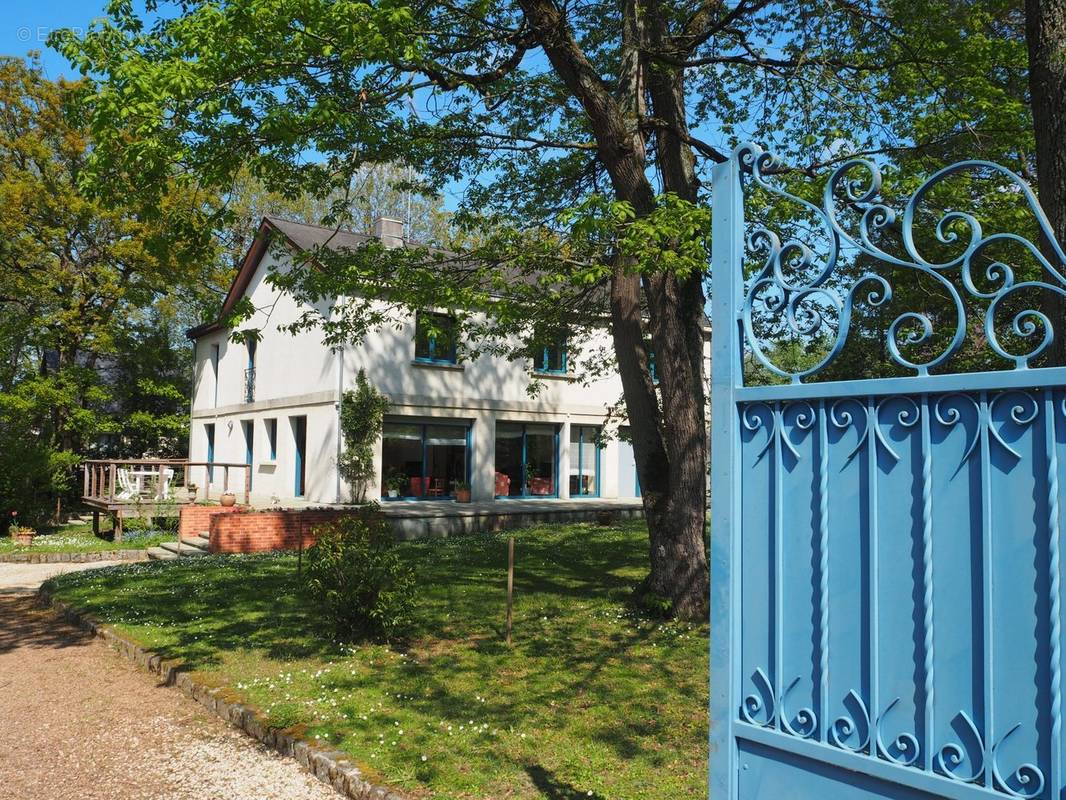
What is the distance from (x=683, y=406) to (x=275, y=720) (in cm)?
542

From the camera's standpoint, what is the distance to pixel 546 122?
12664 mm

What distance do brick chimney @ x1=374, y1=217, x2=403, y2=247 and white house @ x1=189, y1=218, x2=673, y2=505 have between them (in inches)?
1.7

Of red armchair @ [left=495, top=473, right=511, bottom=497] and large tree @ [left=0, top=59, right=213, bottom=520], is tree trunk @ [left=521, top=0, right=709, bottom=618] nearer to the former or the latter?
red armchair @ [left=495, top=473, right=511, bottom=497]

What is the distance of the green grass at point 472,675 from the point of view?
16.8ft

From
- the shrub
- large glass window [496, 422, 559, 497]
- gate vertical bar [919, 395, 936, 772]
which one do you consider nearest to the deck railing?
large glass window [496, 422, 559, 497]

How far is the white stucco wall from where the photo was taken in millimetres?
22375

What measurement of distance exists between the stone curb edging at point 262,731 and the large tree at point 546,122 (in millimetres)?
4298

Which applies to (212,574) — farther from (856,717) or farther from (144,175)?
(856,717)

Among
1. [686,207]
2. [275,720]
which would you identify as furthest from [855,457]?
[686,207]

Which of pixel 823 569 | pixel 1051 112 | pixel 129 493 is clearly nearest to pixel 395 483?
pixel 129 493

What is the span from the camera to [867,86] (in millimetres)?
10102

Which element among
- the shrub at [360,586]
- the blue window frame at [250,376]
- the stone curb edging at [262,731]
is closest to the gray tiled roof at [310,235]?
the blue window frame at [250,376]

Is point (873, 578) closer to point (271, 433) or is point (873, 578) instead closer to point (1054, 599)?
point (1054, 599)

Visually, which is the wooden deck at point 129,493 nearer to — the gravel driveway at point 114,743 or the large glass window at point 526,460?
the large glass window at point 526,460
